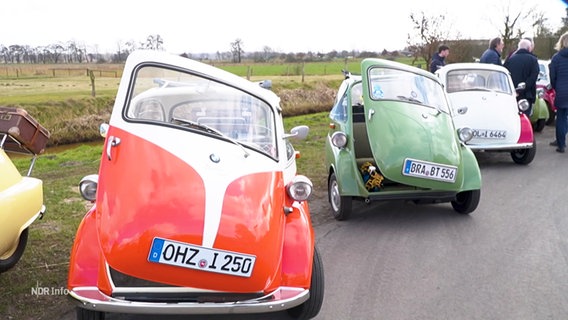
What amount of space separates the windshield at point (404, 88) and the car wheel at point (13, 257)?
3986 millimetres

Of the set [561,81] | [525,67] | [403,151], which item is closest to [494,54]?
[525,67]

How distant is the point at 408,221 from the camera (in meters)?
6.21

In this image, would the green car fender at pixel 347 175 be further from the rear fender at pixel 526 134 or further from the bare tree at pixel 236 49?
the bare tree at pixel 236 49

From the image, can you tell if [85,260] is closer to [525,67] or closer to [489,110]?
[489,110]

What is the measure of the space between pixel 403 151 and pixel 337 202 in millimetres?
1050

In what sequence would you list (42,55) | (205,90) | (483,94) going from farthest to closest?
(42,55) → (483,94) → (205,90)

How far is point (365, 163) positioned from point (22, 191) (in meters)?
3.73

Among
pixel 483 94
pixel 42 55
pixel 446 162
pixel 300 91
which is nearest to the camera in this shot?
pixel 446 162

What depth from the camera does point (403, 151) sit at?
5.77 metres

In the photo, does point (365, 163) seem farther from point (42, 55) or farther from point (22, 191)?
point (42, 55)

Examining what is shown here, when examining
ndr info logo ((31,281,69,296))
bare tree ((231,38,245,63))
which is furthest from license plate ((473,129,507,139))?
bare tree ((231,38,245,63))

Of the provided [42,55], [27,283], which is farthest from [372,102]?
[42,55]

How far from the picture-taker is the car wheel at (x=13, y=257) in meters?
4.13

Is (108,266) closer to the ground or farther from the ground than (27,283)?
farther from the ground
